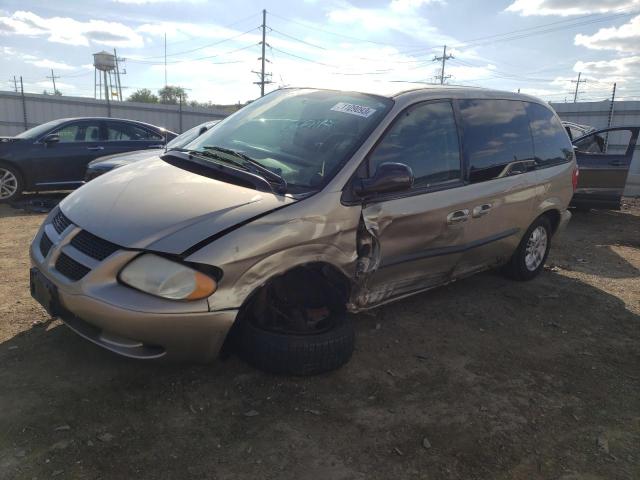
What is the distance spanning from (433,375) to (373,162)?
1.44 m

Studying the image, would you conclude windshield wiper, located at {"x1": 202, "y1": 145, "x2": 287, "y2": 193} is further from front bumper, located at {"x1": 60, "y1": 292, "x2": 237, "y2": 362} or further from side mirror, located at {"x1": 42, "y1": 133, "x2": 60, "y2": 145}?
side mirror, located at {"x1": 42, "y1": 133, "x2": 60, "y2": 145}

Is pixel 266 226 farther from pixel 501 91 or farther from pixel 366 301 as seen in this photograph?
pixel 501 91

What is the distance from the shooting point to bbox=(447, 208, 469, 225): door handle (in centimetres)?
375

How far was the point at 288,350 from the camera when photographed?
295 cm

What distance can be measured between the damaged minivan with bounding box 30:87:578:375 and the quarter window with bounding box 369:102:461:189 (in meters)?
0.01

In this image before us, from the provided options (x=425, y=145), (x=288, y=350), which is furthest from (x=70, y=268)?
(x=425, y=145)

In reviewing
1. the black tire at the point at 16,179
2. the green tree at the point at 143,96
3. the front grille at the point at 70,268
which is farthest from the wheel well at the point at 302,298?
the green tree at the point at 143,96

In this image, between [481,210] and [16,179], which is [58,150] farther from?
[481,210]

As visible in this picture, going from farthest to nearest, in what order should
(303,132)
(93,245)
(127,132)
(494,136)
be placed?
(127,132) → (494,136) → (303,132) → (93,245)

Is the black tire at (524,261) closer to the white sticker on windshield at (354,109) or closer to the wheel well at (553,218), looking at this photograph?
the wheel well at (553,218)

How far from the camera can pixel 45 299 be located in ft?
9.41

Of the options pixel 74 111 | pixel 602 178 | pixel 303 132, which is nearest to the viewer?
pixel 303 132

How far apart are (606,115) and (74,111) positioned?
21.7 metres

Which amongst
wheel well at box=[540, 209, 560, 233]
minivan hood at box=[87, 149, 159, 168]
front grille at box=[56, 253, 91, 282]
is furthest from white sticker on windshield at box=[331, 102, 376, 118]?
minivan hood at box=[87, 149, 159, 168]
